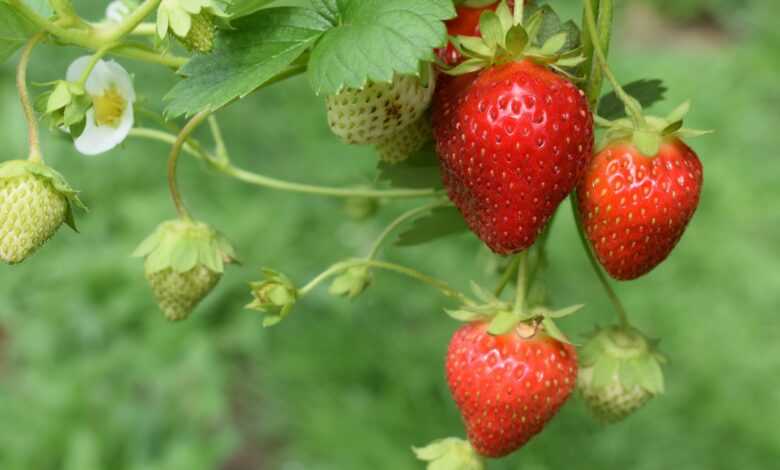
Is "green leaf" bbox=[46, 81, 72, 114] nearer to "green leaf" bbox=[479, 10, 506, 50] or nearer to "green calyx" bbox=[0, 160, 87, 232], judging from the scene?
"green calyx" bbox=[0, 160, 87, 232]

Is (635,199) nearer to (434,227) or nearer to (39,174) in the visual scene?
(434,227)

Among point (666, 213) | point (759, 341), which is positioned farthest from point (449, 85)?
point (759, 341)

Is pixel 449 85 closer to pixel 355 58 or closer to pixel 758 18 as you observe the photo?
pixel 355 58

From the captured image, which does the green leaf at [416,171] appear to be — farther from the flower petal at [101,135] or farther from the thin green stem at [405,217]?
the flower petal at [101,135]

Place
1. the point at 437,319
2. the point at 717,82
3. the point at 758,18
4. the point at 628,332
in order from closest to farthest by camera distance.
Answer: the point at 628,332, the point at 437,319, the point at 717,82, the point at 758,18

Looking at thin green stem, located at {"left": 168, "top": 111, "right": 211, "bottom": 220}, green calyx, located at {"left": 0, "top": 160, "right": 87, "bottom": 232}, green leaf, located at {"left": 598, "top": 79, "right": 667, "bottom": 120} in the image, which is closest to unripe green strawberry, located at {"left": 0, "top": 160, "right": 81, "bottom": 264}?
green calyx, located at {"left": 0, "top": 160, "right": 87, "bottom": 232}
